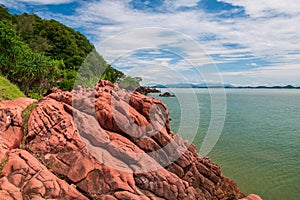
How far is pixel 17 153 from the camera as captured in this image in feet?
32.4

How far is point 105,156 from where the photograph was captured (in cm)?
1125

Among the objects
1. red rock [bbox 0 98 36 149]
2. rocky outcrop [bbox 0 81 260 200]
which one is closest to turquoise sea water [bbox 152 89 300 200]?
rocky outcrop [bbox 0 81 260 200]

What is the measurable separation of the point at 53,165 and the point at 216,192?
9.40 metres

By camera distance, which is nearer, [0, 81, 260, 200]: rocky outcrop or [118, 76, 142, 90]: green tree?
[0, 81, 260, 200]: rocky outcrop

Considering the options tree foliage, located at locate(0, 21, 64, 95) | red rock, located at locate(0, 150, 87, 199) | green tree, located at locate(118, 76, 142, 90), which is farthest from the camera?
tree foliage, located at locate(0, 21, 64, 95)

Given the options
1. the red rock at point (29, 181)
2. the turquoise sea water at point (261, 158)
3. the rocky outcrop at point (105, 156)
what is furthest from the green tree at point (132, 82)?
the turquoise sea water at point (261, 158)

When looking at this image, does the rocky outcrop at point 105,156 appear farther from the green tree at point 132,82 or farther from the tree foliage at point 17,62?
the tree foliage at point 17,62

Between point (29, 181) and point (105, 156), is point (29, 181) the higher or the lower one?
the lower one

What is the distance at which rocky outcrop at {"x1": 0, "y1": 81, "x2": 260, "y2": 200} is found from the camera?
371 inches

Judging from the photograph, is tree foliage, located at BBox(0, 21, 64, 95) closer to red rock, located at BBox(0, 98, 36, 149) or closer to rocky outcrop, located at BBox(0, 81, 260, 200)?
rocky outcrop, located at BBox(0, 81, 260, 200)

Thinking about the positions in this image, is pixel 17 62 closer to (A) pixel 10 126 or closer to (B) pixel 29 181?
(A) pixel 10 126

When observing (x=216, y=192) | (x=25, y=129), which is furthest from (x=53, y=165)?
(x=216, y=192)

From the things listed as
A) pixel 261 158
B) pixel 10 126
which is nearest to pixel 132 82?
pixel 261 158

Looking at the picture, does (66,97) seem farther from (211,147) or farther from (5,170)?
(211,147)
